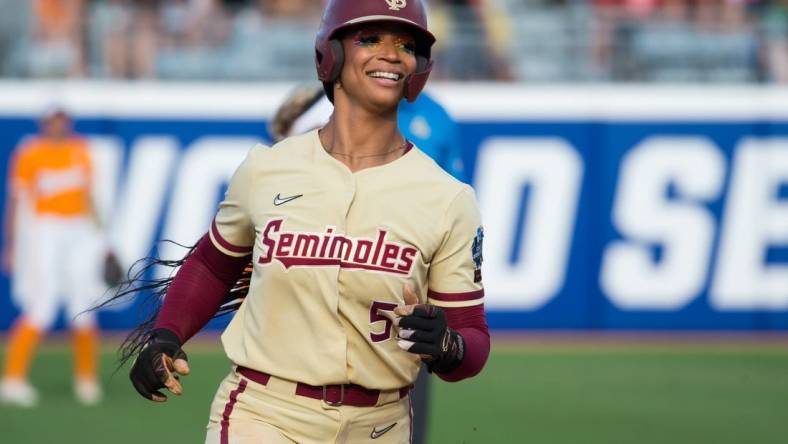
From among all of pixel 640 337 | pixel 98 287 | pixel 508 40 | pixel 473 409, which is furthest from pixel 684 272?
pixel 98 287

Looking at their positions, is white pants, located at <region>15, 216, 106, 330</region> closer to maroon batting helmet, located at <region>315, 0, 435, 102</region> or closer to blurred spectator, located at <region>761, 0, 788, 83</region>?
blurred spectator, located at <region>761, 0, 788, 83</region>

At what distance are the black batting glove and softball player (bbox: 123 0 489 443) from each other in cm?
5

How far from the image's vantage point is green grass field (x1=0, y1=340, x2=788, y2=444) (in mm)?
9508

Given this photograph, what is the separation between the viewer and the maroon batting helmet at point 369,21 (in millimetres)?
4172

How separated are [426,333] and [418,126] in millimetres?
2074

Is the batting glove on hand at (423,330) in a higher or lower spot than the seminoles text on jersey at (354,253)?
lower

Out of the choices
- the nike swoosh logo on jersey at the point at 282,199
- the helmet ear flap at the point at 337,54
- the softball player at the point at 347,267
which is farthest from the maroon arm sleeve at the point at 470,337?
the helmet ear flap at the point at 337,54

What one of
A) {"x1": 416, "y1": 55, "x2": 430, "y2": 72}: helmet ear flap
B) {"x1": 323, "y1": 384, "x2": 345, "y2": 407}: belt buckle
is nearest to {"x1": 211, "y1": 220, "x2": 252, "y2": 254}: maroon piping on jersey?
{"x1": 323, "y1": 384, "x2": 345, "y2": 407}: belt buckle

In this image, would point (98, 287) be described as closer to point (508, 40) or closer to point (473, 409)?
point (473, 409)

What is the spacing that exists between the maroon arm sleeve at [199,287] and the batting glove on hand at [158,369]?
0.61 feet

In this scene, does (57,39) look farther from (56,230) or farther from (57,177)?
(56,230)

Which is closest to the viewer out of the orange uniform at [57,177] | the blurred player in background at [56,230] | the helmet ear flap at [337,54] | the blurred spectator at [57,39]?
the helmet ear flap at [337,54]

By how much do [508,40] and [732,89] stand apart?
2.44 meters

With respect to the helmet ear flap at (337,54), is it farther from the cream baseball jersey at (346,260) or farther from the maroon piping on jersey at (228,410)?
the maroon piping on jersey at (228,410)
